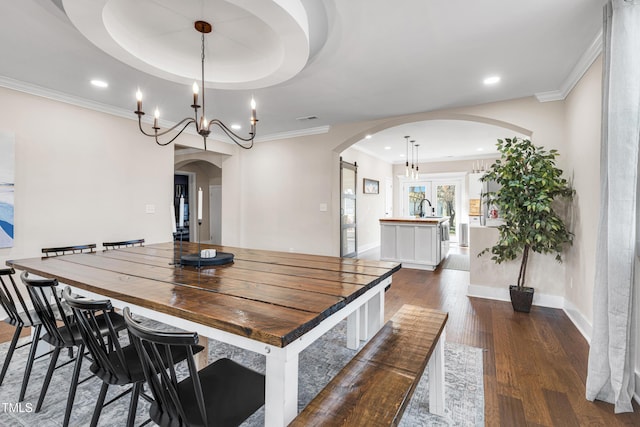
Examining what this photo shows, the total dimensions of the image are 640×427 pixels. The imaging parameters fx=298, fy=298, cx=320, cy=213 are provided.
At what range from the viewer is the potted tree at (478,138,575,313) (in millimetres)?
3094

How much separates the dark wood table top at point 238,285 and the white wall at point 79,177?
144 cm

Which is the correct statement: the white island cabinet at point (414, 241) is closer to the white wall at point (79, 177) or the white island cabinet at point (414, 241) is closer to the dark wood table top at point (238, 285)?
the dark wood table top at point (238, 285)

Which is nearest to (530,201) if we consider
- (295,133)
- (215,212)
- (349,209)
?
(295,133)

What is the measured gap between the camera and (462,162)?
8.77 m

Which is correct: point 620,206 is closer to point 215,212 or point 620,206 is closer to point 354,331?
point 354,331

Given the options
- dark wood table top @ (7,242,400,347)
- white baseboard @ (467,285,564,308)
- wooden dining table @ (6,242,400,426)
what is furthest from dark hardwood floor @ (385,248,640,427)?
dark wood table top @ (7,242,400,347)

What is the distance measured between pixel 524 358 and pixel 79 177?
5067 millimetres

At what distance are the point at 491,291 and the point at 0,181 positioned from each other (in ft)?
18.8

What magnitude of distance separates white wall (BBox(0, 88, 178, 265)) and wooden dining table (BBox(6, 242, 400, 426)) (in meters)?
1.44

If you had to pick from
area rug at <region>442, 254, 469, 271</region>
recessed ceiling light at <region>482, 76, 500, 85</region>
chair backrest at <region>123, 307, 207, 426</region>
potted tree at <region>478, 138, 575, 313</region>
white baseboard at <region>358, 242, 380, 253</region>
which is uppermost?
recessed ceiling light at <region>482, 76, 500, 85</region>

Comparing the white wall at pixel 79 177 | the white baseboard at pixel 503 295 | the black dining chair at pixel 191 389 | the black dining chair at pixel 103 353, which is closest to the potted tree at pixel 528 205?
the white baseboard at pixel 503 295

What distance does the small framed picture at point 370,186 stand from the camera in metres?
7.60

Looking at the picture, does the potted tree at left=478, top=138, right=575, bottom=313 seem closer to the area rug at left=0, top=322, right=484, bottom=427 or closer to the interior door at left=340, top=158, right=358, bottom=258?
the area rug at left=0, top=322, right=484, bottom=427

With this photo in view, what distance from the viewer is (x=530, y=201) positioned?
315 cm
